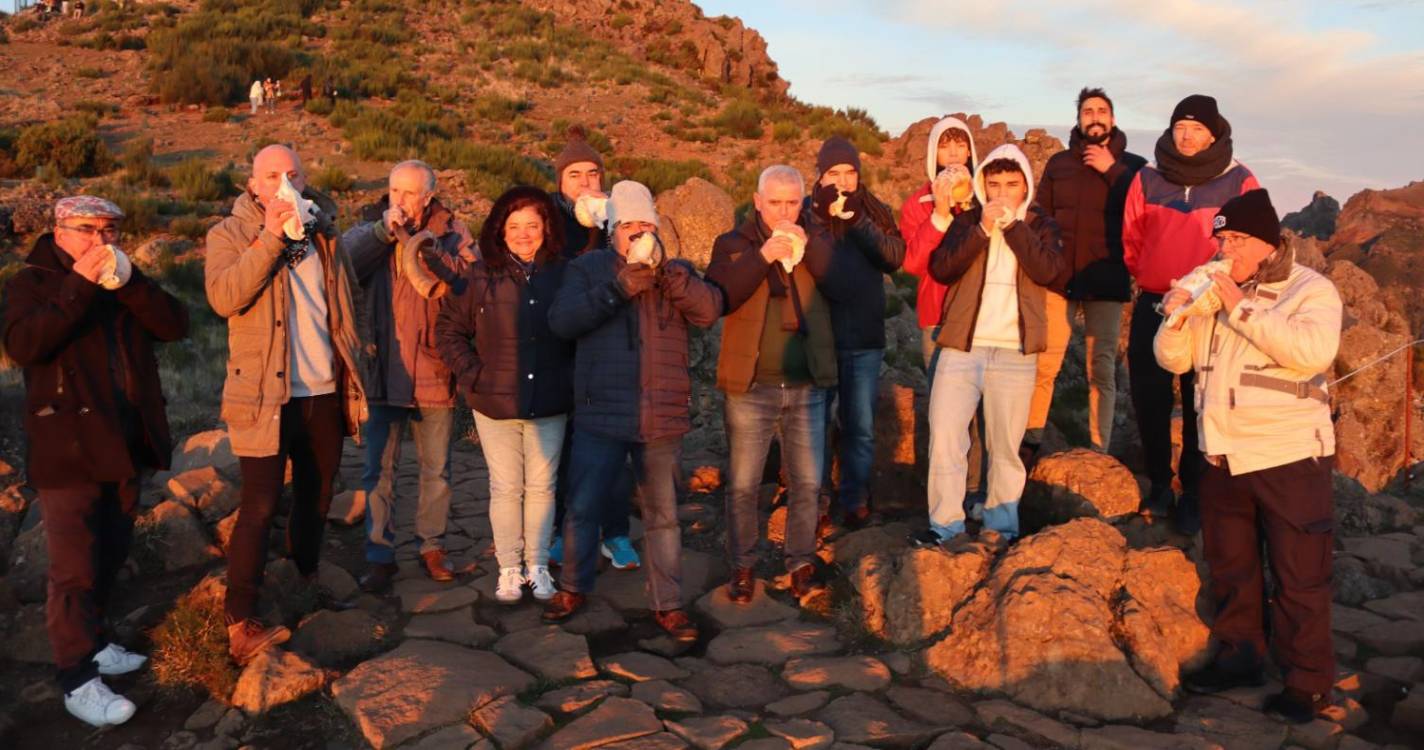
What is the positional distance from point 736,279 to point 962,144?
1.74 metres

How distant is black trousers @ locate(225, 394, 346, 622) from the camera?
14.4 ft

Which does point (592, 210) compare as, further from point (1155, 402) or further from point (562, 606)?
point (1155, 402)

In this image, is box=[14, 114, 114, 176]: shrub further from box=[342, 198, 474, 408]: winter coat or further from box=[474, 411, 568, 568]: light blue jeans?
box=[474, 411, 568, 568]: light blue jeans

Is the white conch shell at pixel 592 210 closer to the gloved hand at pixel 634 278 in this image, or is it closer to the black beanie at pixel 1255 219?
the gloved hand at pixel 634 278

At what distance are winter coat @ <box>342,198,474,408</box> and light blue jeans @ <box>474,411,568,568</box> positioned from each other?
1.20ft

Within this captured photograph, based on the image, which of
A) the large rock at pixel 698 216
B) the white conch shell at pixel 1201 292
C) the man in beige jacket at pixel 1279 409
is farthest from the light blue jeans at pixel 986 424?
the large rock at pixel 698 216

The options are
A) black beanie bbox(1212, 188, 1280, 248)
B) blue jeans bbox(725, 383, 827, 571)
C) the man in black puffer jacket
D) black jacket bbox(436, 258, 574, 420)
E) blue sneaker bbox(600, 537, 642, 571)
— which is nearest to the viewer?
black beanie bbox(1212, 188, 1280, 248)

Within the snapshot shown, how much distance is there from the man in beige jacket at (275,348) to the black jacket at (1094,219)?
12.9ft

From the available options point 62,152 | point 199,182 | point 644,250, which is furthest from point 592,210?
point 62,152

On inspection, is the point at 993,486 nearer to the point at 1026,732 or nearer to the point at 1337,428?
the point at 1026,732

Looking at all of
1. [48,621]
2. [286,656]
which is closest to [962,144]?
[286,656]

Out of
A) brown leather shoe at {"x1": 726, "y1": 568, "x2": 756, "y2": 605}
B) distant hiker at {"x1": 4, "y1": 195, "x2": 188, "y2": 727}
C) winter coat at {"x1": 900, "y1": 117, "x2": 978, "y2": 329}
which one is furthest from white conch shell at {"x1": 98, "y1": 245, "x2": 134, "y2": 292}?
winter coat at {"x1": 900, "y1": 117, "x2": 978, "y2": 329}

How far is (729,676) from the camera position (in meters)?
4.40

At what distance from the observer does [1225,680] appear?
171 inches
